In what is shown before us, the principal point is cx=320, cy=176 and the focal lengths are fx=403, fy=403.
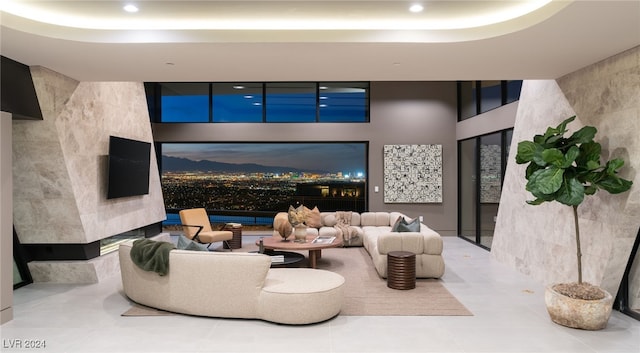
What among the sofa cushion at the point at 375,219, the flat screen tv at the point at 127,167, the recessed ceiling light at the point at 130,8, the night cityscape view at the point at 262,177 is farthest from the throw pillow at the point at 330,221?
the recessed ceiling light at the point at 130,8

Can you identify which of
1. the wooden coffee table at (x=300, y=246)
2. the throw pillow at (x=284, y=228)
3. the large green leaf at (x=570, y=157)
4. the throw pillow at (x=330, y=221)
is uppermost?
the large green leaf at (x=570, y=157)

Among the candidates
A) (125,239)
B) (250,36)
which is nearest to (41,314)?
(125,239)

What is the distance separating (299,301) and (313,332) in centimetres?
30

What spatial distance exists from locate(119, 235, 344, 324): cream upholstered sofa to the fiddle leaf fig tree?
7.42ft

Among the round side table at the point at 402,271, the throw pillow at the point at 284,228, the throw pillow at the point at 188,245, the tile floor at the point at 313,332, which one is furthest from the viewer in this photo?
the throw pillow at the point at 284,228

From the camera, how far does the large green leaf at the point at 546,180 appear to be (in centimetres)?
386

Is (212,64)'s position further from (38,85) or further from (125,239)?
(125,239)

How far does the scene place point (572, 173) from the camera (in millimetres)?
3979

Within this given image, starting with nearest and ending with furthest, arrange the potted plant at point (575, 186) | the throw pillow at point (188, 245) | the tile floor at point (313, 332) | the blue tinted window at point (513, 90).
→ 1. the tile floor at point (313, 332)
2. the potted plant at point (575, 186)
3. the throw pillow at point (188, 245)
4. the blue tinted window at point (513, 90)

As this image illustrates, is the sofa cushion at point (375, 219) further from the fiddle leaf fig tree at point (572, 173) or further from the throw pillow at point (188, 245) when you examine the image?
the throw pillow at point (188, 245)

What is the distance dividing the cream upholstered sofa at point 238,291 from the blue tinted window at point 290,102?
582cm

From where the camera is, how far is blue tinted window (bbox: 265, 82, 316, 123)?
951 cm

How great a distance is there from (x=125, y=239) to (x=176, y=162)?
4.42 meters

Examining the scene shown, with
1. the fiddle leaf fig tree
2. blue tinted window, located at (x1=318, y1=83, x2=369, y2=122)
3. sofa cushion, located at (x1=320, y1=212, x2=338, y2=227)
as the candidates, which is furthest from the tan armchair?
the fiddle leaf fig tree
